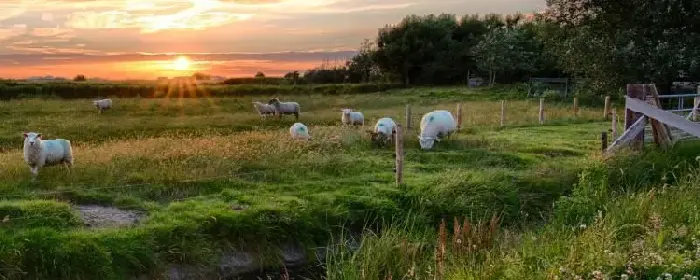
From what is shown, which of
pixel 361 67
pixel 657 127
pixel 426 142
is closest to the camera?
pixel 657 127

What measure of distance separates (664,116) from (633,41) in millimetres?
20296

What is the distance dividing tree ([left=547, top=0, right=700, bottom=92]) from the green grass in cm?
1306

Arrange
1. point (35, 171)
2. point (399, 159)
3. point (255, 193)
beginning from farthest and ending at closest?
point (35, 171)
point (399, 159)
point (255, 193)

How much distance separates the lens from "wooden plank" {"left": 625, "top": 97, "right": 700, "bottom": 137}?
1227 cm

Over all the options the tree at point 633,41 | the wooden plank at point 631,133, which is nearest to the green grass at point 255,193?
the wooden plank at point 631,133

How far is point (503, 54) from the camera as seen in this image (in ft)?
187

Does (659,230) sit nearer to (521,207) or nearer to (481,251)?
(481,251)

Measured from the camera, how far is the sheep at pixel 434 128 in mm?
17406

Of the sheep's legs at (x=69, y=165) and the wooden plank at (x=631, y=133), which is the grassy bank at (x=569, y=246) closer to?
the wooden plank at (x=631, y=133)

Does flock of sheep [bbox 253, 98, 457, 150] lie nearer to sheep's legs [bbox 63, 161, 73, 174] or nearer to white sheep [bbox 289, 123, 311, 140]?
white sheep [bbox 289, 123, 311, 140]

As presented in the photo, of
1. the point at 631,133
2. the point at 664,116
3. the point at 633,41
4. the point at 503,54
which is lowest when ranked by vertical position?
the point at 631,133

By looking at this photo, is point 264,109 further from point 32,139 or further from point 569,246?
point 569,246

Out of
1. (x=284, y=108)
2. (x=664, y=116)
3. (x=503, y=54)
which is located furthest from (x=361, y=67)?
(x=664, y=116)

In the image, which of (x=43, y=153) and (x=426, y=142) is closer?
(x=43, y=153)
